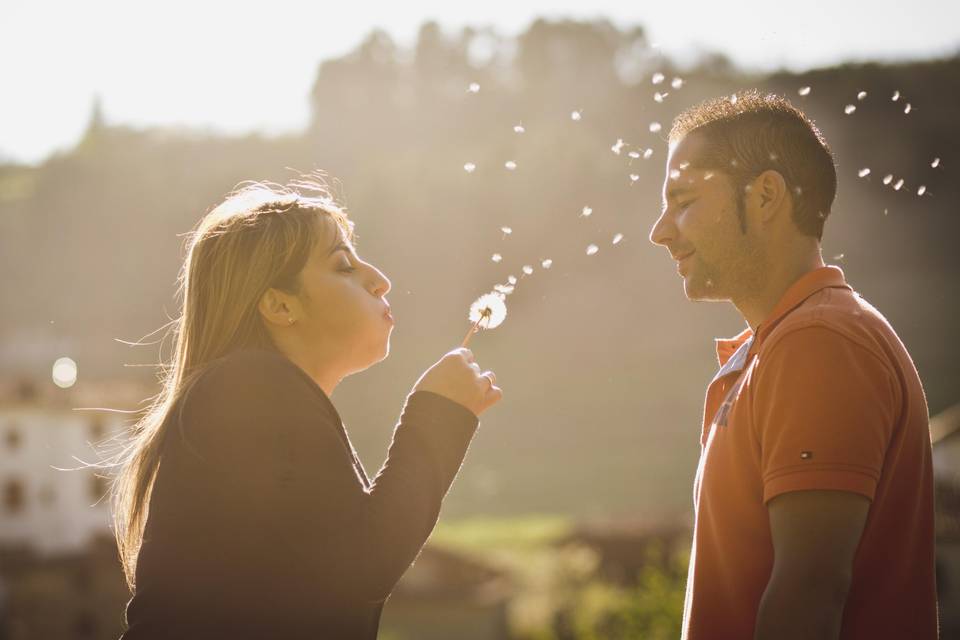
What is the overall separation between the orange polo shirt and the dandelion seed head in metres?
0.81

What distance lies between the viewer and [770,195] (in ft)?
7.03

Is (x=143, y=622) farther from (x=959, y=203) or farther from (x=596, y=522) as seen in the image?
(x=596, y=522)

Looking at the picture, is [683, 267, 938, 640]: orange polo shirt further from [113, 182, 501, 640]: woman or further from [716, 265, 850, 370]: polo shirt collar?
[113, 182, 501, 640]: woman

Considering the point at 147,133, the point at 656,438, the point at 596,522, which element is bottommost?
the point at 596,522

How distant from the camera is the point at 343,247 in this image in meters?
2.43

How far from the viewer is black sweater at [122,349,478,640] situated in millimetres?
1970

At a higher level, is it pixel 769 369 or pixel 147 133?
pixel 147 133

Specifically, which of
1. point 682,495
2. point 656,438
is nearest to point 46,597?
point 682,495

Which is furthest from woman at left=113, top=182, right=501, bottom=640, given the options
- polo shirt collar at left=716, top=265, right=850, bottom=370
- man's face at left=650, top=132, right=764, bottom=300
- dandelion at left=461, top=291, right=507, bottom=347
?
polo shirt collar at left=716, top=265, right=850, bottom=370

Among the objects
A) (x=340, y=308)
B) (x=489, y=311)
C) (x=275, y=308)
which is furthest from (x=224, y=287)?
(x=489, y=311)

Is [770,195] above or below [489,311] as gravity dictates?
above

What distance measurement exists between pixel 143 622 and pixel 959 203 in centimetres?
3364

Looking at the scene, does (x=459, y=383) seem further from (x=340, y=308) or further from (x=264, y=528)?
(x=264, y=528)

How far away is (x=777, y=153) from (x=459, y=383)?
0.87 m
